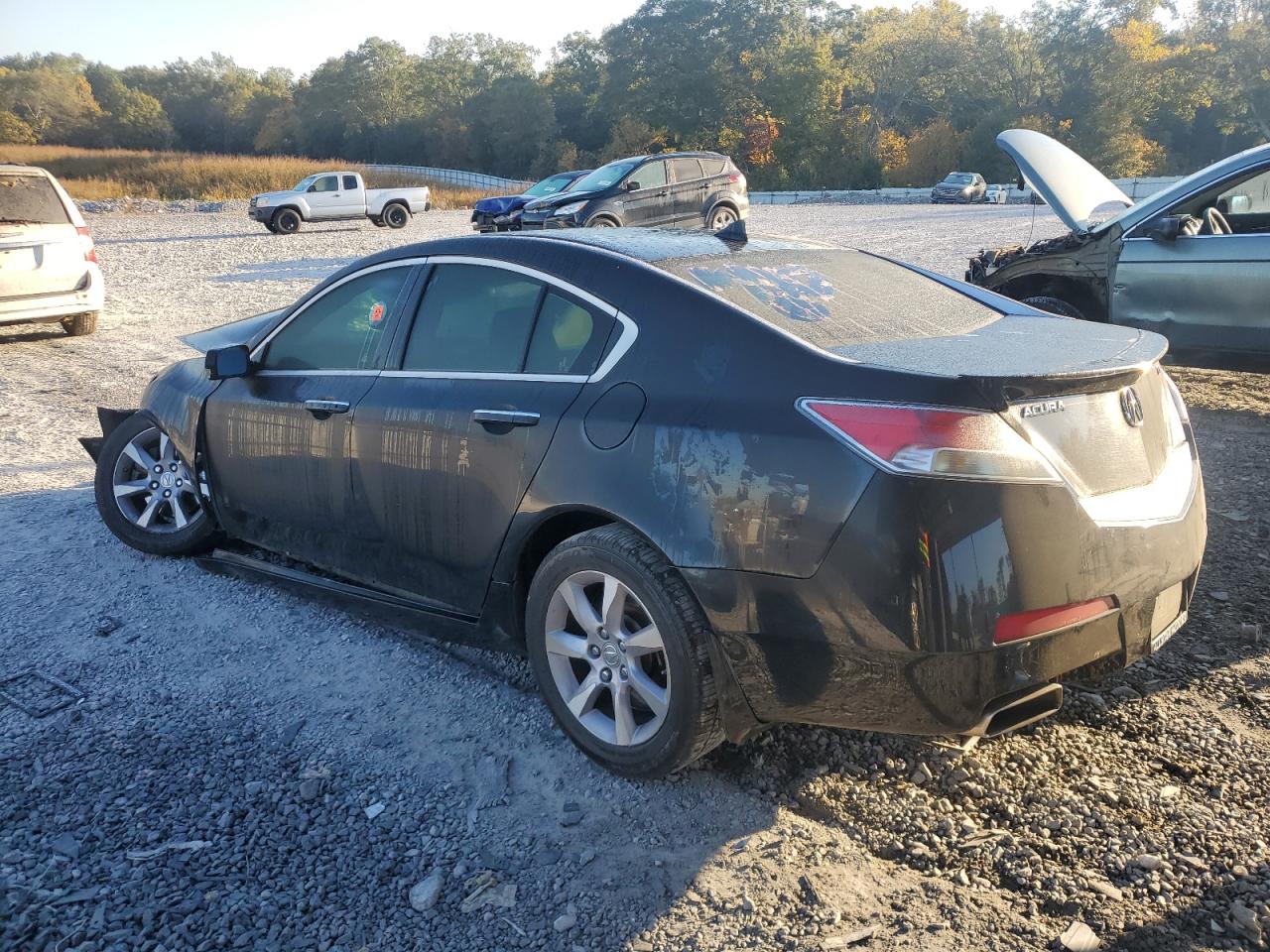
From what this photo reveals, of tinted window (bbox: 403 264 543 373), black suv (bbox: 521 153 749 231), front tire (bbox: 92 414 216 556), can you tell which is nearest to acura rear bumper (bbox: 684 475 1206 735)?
tinted window (bbox: 403 264 543 373)

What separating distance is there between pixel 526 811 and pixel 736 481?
116cm

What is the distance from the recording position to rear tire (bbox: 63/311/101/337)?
11143mm

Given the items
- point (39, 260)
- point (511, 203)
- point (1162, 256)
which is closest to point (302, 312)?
point (1162, 256)

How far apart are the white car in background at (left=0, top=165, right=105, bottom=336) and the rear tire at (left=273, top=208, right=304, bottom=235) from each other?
16.5m

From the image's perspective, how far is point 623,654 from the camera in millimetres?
2898

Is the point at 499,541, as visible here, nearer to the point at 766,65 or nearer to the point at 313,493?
the point at 313,493

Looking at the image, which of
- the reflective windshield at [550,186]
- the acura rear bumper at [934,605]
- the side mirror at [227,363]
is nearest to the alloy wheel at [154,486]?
the side mirror at [227,363]

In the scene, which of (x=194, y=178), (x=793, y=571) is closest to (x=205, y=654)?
(x=793, y=571)

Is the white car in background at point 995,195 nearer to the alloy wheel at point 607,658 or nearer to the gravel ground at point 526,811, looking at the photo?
the gravel ground at point 526,811

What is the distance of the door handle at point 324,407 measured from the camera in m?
3.79

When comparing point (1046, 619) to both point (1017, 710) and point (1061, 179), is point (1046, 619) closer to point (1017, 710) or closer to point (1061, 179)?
point (1017, 710)

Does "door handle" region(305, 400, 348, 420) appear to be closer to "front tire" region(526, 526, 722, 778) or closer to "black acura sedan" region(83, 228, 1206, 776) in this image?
"black acura sedan" region(83, 228, 1206, 776)

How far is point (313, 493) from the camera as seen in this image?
3943 mm

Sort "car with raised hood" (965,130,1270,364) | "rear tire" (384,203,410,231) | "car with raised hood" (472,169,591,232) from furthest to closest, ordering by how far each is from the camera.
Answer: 1. "rear tire" (384,203,410,231)
2. "car with raised hood" (472,169,591,232)
3. "car with raised hood" (965,130,1270,364)
